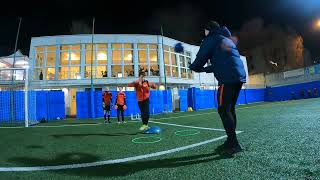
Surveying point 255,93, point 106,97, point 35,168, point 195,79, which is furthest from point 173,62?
point 35,168

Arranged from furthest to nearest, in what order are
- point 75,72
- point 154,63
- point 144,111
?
point 154,63, point 75,72, point 144,111

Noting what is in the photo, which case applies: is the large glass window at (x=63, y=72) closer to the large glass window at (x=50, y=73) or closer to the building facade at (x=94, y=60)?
the building facade at (x=94, y=60)

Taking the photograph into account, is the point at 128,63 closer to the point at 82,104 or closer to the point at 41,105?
the point at 82,104

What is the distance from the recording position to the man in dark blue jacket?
4.09 metres

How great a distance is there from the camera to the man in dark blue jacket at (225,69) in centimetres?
409

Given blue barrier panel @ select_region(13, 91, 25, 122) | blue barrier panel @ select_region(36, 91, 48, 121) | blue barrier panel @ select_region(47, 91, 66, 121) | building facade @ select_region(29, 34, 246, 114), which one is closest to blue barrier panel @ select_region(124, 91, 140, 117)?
blue barrier panel @ select_region(47, 91, 66, 121)

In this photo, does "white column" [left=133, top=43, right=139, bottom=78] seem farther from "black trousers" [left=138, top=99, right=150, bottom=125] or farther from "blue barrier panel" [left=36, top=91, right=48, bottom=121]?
"black trousers" [left=138, top=99, right=150, bottom=125]

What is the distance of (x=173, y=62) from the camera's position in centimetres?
4091

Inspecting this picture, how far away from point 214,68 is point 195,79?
39114 millimetres

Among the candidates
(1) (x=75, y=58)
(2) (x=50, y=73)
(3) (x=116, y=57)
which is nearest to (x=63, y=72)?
(2) (x=50, y=73)

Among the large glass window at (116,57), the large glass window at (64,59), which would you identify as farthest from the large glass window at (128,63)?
the large glass window at (64,59)

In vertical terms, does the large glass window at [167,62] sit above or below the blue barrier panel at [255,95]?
above

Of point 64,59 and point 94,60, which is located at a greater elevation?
point 64,59

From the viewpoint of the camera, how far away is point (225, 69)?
4.16 m
